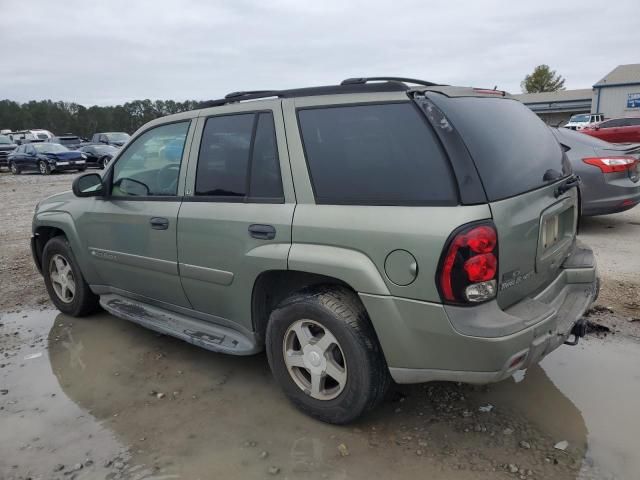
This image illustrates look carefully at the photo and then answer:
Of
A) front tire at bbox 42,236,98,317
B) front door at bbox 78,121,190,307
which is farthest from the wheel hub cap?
front door at bbox 78,121,190,307

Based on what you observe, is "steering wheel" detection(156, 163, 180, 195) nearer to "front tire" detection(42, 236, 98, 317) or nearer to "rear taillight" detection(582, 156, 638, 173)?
"front tire" detection(42, 236, 98, 317)

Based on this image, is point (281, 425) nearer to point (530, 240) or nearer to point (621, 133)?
point (530, 240)

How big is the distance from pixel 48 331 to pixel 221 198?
8.19 ft

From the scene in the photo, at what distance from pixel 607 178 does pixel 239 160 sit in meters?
5.41

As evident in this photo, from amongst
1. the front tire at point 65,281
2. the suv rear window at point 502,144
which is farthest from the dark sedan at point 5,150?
the suv rear window at point 502,144

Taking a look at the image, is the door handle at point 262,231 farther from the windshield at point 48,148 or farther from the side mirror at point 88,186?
the windshield at point 48,148

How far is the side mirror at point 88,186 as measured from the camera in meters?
4.20

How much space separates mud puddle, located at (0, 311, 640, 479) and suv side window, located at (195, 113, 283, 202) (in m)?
1.33

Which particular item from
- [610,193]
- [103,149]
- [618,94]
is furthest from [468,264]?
[618,94]

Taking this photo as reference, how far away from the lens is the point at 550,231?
2.89 meters

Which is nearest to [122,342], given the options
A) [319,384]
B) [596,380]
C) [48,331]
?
[48,331]

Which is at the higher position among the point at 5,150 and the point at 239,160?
the point at 239,160

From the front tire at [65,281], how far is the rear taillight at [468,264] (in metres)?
3.54

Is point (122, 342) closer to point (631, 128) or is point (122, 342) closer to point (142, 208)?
point (142, 208)
